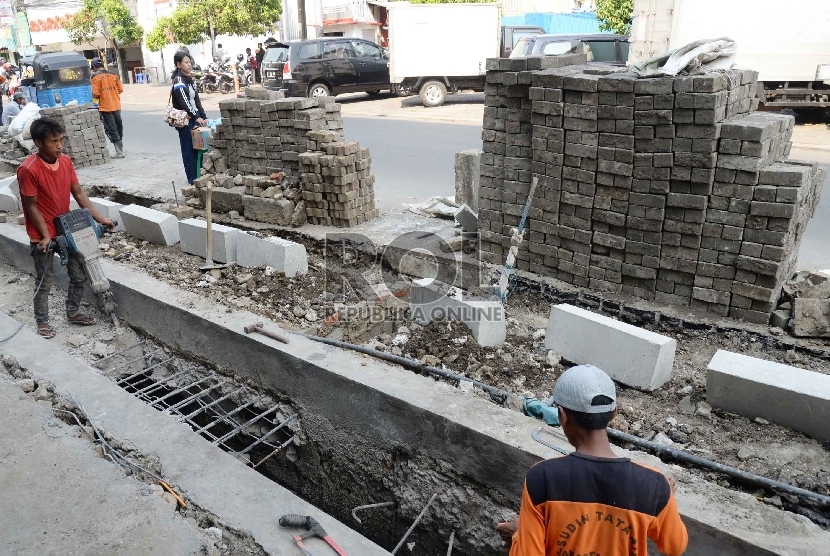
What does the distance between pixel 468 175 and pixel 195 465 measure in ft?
15.7

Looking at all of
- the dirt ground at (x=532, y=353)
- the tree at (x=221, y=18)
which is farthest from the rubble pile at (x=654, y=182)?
the tree at (x=221, y=18)

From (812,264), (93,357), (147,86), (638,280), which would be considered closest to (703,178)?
Answer: (638,280)

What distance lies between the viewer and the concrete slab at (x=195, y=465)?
3150 mm

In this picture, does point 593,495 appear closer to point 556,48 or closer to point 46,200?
point 46,200

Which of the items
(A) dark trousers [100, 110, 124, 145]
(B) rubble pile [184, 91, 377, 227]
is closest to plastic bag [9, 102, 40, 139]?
(A) dark trousers [100, 110, 124, 145]

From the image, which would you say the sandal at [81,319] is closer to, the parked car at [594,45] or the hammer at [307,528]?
the hammer at [307,528]

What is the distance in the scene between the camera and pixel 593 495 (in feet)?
6.36

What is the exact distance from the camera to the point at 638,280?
5.41 meters

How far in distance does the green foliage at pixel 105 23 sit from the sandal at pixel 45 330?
34.5 metres

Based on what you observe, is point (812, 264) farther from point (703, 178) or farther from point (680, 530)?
point (680, 530)

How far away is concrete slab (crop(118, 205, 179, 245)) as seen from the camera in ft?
25.3

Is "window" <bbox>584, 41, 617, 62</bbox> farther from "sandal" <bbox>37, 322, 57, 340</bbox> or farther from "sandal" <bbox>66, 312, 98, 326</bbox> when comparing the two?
"sandal" <bbox>37, 322, 57, 340</bbox>

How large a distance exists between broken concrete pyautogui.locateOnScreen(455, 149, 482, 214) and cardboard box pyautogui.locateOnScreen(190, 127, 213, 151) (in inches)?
161

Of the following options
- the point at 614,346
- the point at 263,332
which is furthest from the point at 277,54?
the point at 614,346
